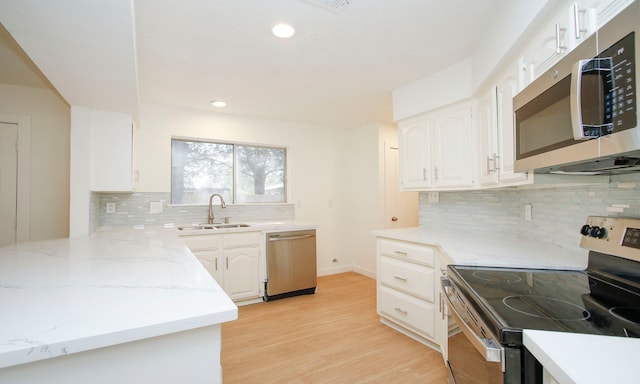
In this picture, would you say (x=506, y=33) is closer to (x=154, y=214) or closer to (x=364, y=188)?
(x=364, y=188)

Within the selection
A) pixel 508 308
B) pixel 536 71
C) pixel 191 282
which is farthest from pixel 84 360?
pixel 536 71

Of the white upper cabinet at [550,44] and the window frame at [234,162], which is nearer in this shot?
the white upper cabinet at [550,44]

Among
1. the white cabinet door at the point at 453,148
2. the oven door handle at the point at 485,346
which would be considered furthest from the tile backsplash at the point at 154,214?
the oven door handle at the point at 485,346

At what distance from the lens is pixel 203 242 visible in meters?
3.12

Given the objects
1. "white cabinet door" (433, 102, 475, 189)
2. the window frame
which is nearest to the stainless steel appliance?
"white cabinet door" (433, 102, 475, 189)

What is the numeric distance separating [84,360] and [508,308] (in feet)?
4.16

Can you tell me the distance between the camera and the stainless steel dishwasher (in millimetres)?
3424

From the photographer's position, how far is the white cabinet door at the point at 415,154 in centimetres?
277

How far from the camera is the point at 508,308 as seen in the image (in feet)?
3.35

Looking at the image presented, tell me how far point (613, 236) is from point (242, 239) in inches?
117

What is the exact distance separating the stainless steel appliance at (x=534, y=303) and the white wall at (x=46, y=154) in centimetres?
352

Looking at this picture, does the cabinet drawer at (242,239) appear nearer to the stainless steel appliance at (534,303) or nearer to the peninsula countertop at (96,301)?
the peninsula countertop at (96,301)

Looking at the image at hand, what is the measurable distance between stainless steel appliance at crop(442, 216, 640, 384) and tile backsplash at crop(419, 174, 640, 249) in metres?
0.14

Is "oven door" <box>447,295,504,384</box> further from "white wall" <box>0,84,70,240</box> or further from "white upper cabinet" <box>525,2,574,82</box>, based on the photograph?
"white wall" <box>0,84,70,240</box>
